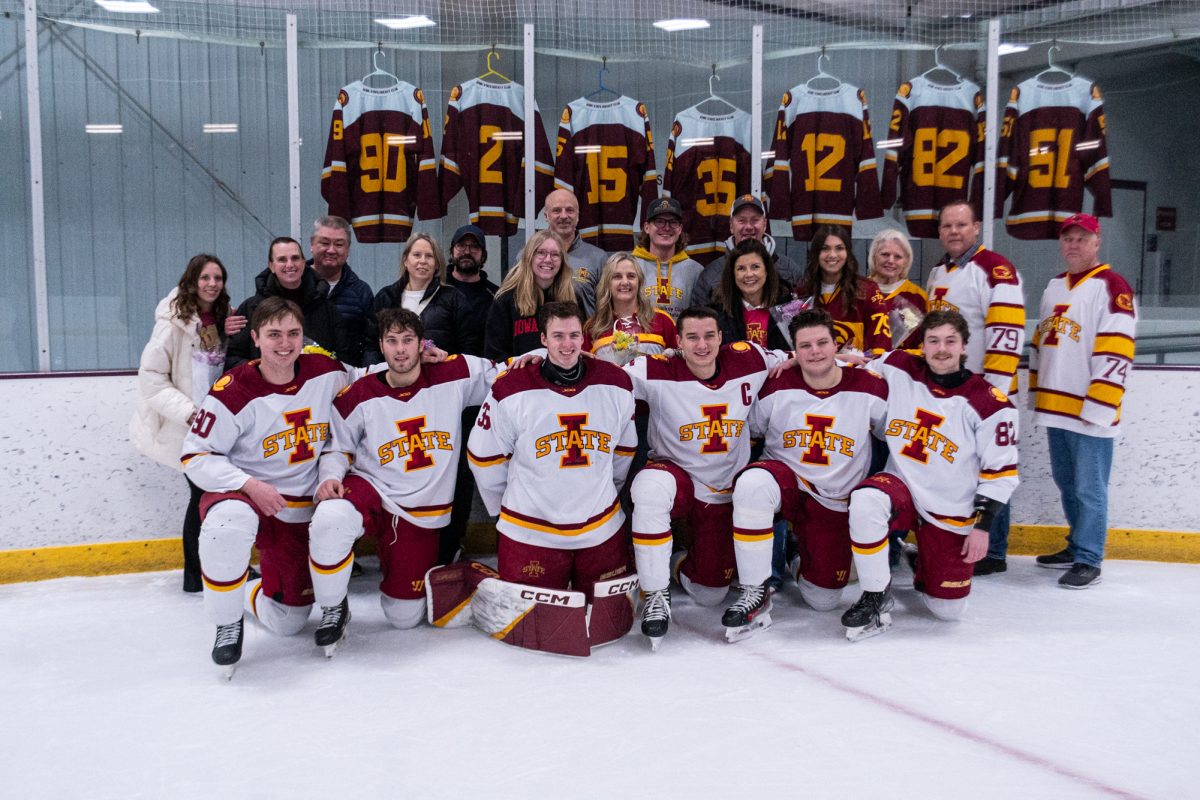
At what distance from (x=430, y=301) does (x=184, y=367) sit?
836mm

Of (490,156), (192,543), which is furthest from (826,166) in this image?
(192,543)

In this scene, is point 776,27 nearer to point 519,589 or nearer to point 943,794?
point 519,589

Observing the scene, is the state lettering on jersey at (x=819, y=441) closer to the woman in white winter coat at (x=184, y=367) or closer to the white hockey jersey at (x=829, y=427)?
the white hockey jersey at (x=829, y=427)

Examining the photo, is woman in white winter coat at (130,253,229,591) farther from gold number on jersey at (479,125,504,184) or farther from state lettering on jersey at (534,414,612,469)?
gold number on jersey at (479,125,504,184)

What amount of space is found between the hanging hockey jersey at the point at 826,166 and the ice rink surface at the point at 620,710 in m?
1.89

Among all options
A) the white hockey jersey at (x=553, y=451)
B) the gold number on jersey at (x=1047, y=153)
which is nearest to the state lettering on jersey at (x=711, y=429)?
the white hockey jersey at (x=553, y=451)

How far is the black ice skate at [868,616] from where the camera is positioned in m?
2.53

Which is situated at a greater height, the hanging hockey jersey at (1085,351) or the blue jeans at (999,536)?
the hanging hockey jersey at (1085,351)

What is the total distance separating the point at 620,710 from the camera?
2037 millimetres

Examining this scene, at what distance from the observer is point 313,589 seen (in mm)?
2574

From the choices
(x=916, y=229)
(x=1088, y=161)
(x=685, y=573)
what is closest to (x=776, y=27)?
(x=916, y=229)

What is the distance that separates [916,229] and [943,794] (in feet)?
9.72

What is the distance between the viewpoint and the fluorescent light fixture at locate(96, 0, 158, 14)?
13.0 feet

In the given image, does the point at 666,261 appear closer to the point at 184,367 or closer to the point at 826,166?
the point at 826,166
